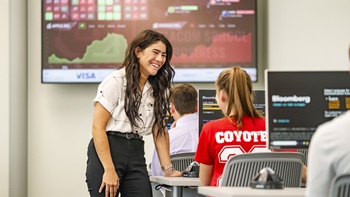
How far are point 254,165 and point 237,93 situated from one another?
1.65 feet

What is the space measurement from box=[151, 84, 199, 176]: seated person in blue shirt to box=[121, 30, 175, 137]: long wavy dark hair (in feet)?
3.19

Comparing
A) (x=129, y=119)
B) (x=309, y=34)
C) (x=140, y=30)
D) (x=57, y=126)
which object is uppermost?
(x=140, y=30)

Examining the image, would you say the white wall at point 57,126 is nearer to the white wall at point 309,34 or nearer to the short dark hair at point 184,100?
the white wall at point 309,34

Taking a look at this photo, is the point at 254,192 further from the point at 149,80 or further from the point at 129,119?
the point at 149,80

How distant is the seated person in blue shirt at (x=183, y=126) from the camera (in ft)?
17.1

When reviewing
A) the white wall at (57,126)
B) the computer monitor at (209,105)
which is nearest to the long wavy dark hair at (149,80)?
the computer monitor at (209,105)

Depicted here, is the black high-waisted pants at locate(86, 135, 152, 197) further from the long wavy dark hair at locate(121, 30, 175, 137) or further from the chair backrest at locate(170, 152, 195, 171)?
the chair backrest at locate(170, 152, 195, 171)

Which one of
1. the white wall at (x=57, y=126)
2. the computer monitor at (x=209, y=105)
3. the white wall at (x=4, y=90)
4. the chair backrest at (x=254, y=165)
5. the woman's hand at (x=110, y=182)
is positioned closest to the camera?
the chair backrest at (x=254, y=165)

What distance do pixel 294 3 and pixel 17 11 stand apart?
267cm

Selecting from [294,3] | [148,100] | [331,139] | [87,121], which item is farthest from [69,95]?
[331,139]

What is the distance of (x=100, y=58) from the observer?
712 centimetres

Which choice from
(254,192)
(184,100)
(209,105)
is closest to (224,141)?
(254,192)

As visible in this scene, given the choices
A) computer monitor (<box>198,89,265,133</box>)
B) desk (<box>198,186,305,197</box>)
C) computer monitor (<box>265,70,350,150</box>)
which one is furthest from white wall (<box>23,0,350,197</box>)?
desk (<box>198,186,305,197</box>)

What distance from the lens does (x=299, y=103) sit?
11.5 ft
